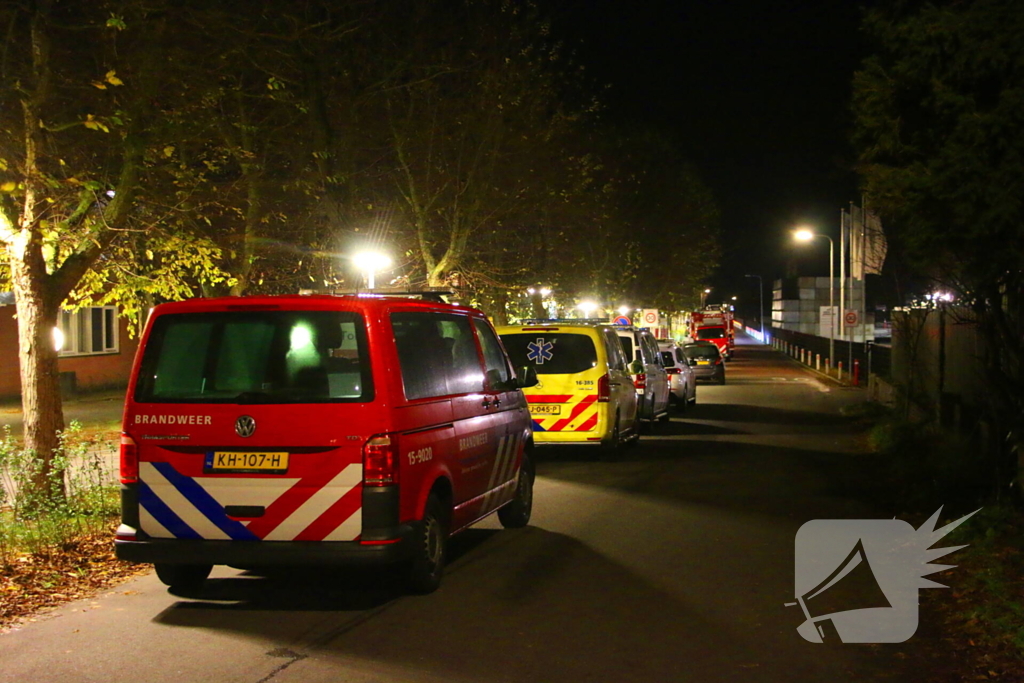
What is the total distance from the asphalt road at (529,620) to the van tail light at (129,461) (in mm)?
907

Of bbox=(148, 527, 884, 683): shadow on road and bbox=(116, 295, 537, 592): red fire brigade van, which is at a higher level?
bbox=(116, 295, 537, 592): red fire brigade van

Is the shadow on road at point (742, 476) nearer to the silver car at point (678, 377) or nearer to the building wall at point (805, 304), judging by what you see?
the silver car at point (678, 377)

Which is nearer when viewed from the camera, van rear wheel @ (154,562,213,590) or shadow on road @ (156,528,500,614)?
shadow on road @ (156,528,500,614)

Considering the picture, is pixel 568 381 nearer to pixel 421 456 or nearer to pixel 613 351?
pixel 613 351

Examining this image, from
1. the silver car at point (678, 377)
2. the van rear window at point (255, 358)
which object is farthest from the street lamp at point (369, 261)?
the van rear window at point (255, 358)

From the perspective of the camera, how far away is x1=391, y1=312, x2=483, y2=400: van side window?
8.01 m

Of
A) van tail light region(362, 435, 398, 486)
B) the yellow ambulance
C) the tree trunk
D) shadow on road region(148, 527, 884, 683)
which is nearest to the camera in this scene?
shadow on road region(148, 527, 884, 683)

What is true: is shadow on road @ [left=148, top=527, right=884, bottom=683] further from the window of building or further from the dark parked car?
the dark parked car

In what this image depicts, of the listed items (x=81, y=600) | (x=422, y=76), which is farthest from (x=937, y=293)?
(x=81, y=600)

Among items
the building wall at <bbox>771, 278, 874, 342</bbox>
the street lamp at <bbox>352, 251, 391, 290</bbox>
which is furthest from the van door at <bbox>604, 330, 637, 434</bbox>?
the building wall at <bbox>771, 278, 874, 342</bbox>

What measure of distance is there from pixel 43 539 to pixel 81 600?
1.49 meters

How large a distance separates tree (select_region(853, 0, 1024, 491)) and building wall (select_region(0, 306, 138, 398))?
2070cm

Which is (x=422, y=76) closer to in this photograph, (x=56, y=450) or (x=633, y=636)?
(x=56, y=450)

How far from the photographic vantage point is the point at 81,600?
8.07 m
